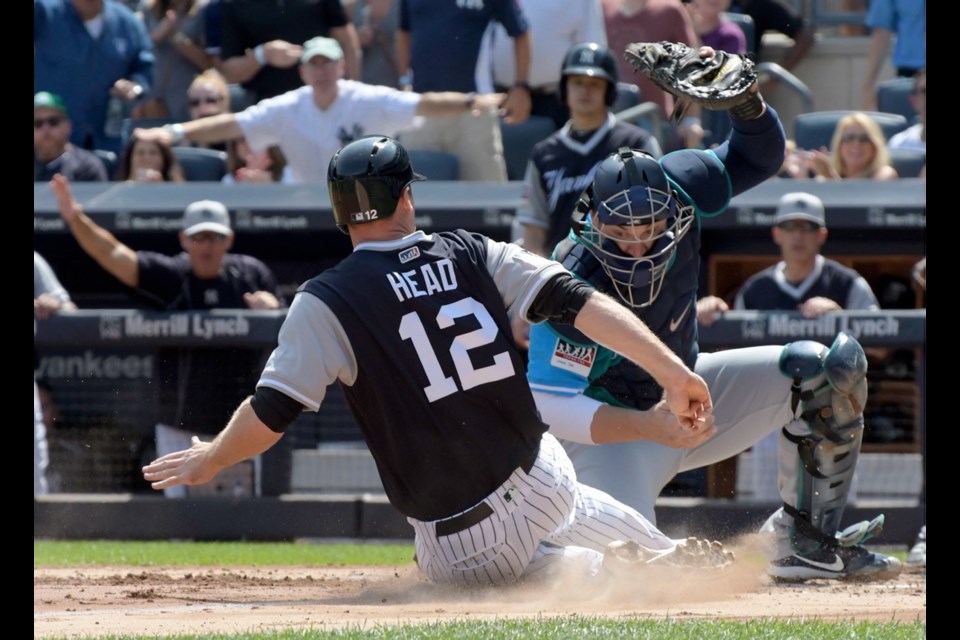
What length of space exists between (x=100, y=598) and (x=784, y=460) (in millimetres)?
2170

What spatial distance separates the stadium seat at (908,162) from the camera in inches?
309

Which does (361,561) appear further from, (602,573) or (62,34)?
(62,34)

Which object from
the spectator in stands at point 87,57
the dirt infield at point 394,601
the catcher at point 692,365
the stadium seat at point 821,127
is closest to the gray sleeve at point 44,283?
the spectator in stands at point 87,57

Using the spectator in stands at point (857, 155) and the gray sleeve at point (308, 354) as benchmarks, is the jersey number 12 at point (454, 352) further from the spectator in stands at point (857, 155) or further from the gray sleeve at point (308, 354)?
the spectator in stands at point (857, 155)

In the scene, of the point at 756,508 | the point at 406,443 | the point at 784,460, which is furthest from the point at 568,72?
the point at 406,443

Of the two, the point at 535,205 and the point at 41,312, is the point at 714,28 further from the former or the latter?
the point at 41,312

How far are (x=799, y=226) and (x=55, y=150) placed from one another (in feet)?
13.5

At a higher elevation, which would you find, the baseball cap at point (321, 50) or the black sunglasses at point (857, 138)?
the baseball cap at point (321, 50)

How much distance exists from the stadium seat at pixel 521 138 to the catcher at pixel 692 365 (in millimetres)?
3516

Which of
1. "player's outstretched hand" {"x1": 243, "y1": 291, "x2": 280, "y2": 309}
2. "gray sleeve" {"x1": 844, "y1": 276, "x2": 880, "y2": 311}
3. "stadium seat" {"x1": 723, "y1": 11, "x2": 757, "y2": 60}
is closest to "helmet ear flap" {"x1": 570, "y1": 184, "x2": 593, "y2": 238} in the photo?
"gray sleeve" {"x1": 844, "y1": 276, "x2": 880, "y2": 311}

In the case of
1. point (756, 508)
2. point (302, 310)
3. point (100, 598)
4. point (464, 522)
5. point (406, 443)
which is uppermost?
point (302, 310)

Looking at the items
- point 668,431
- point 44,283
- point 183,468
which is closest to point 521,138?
point 44,283

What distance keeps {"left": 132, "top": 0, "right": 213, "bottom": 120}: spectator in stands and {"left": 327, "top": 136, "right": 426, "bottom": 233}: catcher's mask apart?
226 inches

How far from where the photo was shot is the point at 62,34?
8828 millimetres
